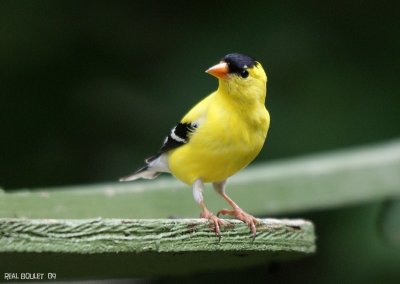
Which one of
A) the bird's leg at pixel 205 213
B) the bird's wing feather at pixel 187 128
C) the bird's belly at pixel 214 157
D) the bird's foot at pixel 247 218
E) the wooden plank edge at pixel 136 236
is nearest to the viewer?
the wooden plank edge at pixel 136 236

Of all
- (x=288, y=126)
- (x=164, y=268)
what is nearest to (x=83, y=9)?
(x=288, y=126)

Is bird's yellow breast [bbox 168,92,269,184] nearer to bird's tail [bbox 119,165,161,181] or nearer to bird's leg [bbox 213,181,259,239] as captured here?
bird's leg [bbox 213,181,259,239]

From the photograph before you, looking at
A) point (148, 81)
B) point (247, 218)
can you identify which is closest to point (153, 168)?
point (247, 218)

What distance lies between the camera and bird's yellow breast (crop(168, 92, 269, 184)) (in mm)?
2553

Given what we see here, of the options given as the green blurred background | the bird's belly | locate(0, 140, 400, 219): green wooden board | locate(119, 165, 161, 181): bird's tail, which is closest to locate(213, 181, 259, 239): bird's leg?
the bird's belly

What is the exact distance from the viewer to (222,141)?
→ 256cm

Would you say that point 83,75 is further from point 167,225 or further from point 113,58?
point 167,225

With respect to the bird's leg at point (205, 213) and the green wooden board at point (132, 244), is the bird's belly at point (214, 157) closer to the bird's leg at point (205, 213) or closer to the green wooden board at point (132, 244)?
A: the bird's leg at point (205, 213)

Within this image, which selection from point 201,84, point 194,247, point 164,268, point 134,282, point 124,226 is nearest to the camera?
point 124,226

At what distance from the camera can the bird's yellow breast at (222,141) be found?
255 cm

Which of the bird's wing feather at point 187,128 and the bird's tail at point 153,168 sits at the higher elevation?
the bird's wing feather at point 187,128

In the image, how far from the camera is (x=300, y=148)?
4.84m

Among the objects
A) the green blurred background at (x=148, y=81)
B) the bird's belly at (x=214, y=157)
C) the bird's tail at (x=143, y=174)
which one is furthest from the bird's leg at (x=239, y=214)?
the green blurred background at (x=148, y=81)

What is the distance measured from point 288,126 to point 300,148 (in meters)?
0.16
